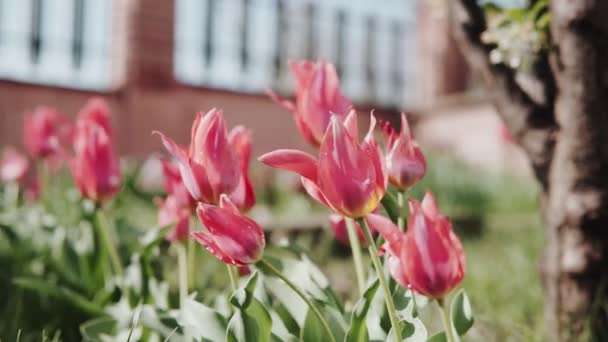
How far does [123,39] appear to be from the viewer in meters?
6.55

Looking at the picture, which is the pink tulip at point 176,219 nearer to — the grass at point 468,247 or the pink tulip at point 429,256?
the grass at point 468,247

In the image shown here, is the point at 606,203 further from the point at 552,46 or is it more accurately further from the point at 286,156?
the point at 286,156

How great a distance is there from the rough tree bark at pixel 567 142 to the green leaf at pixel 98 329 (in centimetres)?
80

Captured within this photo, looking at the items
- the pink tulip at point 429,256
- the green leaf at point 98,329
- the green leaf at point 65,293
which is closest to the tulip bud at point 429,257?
the pink tulip at point 429,256

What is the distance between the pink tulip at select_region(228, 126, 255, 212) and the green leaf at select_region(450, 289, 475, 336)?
0.29 metres

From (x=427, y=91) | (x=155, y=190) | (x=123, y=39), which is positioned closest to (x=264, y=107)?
(x=123, y=39)

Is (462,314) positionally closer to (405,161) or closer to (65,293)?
(405,161)

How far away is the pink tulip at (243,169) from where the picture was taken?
863mm

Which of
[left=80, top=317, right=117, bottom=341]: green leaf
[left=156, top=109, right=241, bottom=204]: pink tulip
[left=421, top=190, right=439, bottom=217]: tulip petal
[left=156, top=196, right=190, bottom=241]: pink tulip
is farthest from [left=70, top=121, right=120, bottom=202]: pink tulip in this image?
[left=421, top=190, right=439, bottom=217]: tulip petal

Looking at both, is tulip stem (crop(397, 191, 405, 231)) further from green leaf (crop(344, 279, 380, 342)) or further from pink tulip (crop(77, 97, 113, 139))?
pink tulip (crop(77, 97, 113, 139))

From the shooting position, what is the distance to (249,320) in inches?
31.8

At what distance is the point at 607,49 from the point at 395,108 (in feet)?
24.0

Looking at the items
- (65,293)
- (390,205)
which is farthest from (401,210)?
(65,293)

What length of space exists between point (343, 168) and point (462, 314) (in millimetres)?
344
